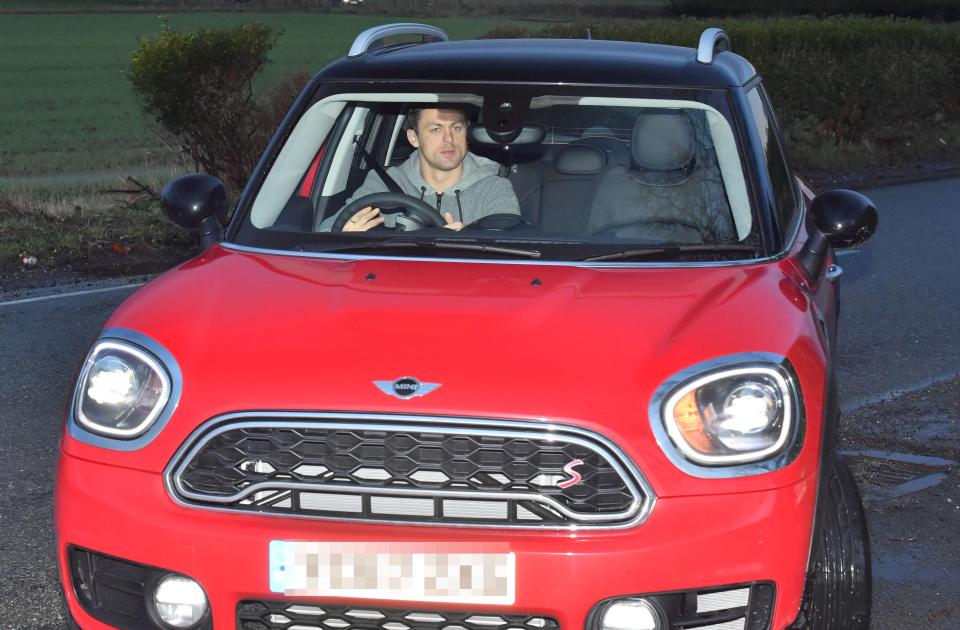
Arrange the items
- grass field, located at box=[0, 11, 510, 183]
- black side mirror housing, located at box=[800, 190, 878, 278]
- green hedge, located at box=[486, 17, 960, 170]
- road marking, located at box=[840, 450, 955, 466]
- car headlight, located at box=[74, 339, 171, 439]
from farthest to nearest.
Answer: grass field, located at box=[0, 11, 510, 183] < green hedge, located at box=[486, 17, 960, 170] < road marking, located at box=[840, 450, 955, 466] < black side mirror housing, located at box=[800, 190, 878, 278] < car headlight, located at box=[74, 339, 171, 439]

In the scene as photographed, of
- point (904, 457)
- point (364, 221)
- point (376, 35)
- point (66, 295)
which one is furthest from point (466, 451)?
point (66, 295)

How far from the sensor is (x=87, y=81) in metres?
46.5

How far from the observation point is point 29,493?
562 cm

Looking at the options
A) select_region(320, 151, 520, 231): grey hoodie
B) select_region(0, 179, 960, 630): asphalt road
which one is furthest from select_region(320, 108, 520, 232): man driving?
select_region(0, 179, 960, 630): asphalt road

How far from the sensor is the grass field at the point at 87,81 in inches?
1056

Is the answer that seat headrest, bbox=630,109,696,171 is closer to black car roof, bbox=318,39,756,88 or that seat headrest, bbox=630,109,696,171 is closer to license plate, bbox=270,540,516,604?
black car roof, bbox=318,39,756,88

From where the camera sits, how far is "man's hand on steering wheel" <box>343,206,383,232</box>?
4938mm

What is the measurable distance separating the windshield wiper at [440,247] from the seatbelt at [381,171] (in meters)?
0.97

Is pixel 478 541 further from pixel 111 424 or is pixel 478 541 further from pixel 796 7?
pixel 796 7

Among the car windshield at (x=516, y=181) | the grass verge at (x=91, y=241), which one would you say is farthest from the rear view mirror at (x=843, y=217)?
the grass verge at (x=91, y=241)

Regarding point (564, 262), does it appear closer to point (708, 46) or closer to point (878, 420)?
point (708, 46)

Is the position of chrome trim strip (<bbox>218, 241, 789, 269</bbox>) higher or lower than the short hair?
lower

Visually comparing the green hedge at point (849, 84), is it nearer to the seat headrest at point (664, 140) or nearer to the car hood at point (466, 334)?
the seat headrest at point (664, 140)

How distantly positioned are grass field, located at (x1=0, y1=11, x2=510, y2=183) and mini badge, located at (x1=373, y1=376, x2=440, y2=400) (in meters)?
11.8
